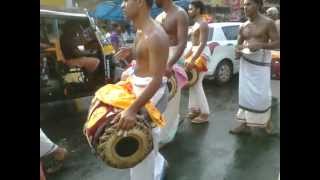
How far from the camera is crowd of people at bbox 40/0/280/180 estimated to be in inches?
127

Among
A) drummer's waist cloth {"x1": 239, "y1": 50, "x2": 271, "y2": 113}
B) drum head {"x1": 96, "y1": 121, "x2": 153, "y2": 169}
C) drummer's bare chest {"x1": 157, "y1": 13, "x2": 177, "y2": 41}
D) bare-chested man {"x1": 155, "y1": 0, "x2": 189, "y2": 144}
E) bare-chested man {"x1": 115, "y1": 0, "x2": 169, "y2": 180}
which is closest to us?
drum head {"x1": 96, "y1": 121, "x2": 153, "y2": 169}

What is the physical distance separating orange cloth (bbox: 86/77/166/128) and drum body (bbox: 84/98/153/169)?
0.12ft

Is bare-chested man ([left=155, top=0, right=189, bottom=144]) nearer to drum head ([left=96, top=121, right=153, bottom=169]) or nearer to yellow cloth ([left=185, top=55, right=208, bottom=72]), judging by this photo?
yellow cloth ([left=185, top=55, right=208, bottom=72])

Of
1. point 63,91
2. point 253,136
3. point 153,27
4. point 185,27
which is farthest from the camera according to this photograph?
point 63,91

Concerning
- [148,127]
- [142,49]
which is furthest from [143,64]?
[148,127]

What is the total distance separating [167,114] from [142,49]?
196cm

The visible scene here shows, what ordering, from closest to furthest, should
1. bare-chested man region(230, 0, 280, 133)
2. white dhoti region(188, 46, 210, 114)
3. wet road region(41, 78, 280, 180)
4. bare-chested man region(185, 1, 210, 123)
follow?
wet road region(41, 78, 280, 180), bare-chested man region(230, 0, 280, 133), bare-chested man region(185, 1, 210, 123), white dhoti region(188, 46, 210, 114)

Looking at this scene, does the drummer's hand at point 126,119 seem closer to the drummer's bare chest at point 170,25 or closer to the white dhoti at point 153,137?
the white dhoti at point 153,137

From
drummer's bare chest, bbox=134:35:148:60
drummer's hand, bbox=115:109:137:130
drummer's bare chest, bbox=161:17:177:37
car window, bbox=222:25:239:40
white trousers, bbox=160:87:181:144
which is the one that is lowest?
white trousers, bbox=160:87:181:144

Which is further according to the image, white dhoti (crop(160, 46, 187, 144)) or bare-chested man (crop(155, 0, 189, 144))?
white dhoti (crop(160, 46, 187, 144))

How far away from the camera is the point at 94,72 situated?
24.9 feet

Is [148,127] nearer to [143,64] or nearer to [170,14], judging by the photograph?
[143,64]

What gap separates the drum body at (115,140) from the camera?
300cm

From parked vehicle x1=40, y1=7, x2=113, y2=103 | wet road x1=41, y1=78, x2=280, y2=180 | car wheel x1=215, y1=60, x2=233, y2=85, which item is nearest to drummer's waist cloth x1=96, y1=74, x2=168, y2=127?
wet road x1=41, y1=78, x2=280, y2=180
